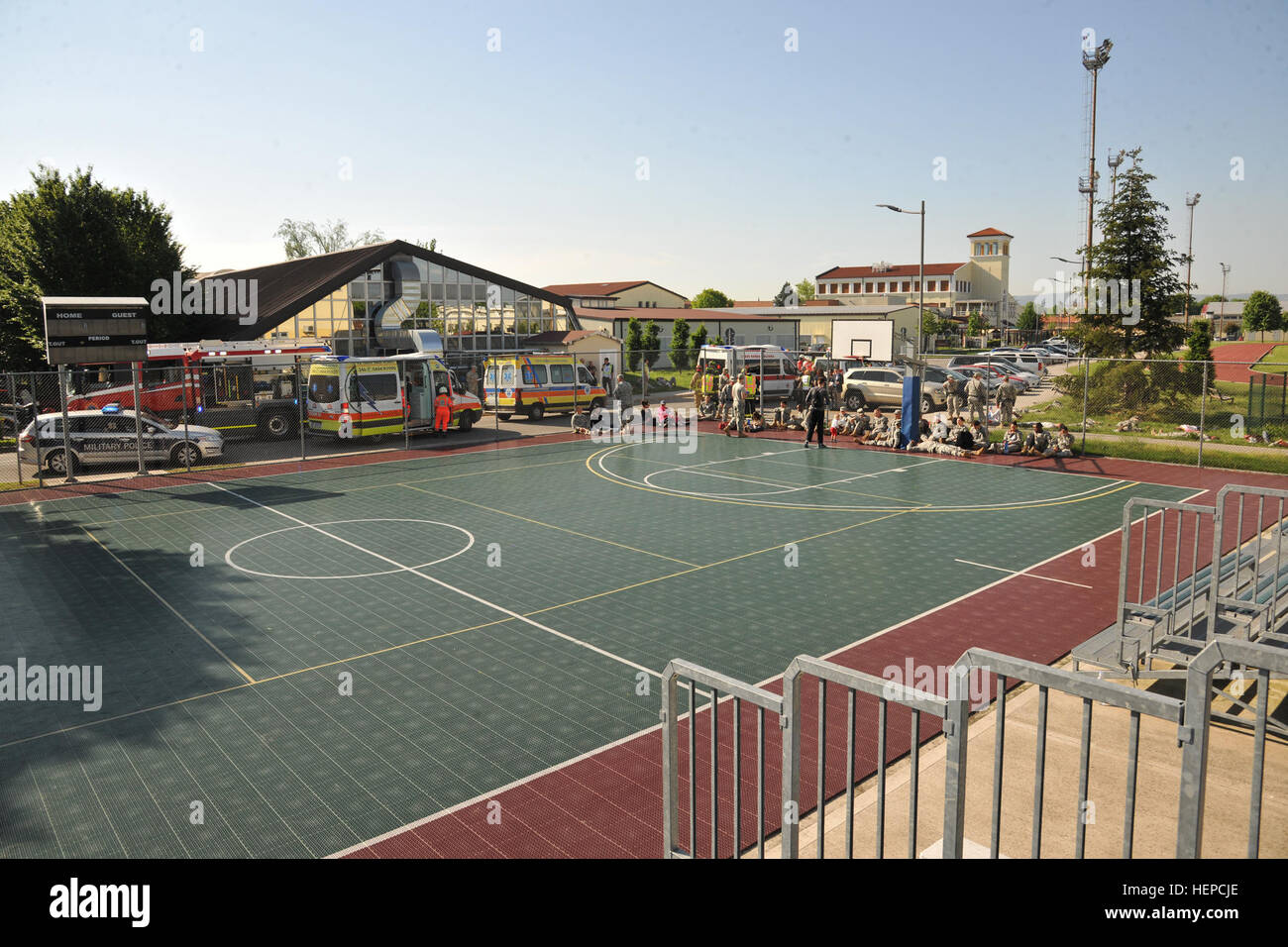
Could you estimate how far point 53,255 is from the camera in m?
36.2

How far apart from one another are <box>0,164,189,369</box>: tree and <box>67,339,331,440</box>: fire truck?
5.86 metres

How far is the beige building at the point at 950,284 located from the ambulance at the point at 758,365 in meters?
80.0

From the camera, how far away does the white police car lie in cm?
2342

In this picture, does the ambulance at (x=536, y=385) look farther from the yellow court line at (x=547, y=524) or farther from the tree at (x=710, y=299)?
the tree at (x=710, y=299)

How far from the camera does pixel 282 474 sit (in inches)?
971

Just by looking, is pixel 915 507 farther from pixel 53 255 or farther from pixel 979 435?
pixel 53 255

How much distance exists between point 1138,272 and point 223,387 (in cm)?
3443

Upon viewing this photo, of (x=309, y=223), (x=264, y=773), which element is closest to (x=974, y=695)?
(x=264, y=773)

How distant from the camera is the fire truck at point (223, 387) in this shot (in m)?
30.6

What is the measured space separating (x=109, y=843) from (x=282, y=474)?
18805mm

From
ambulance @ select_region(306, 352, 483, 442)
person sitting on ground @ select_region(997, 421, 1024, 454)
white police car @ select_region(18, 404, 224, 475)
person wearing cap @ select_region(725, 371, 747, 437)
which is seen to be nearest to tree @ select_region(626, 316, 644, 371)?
person wearing cap @ select_region(725, 371, 747, 437)
